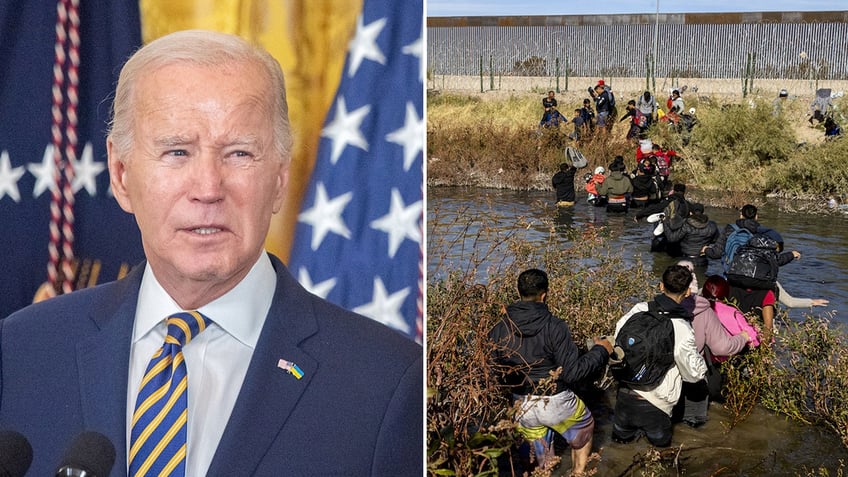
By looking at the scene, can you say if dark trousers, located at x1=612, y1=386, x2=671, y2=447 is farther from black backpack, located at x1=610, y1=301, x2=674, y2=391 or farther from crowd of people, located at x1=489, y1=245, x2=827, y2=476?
black backpack, located at x1=610, y1=301, x2=674, y2=391

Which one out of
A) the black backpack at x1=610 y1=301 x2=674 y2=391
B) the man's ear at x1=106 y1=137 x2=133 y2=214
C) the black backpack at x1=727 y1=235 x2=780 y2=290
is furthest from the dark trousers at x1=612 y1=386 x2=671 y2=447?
the man's ear at x1=106 y1=137 x2=133 y2=214

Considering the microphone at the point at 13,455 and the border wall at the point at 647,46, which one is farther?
the border wall at the point at 647,46

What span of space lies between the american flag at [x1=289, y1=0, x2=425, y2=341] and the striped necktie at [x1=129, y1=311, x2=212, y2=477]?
0.47m

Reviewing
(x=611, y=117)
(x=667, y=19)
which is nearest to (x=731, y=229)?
(x=611, y=117)

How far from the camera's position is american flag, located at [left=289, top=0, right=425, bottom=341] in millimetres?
2514

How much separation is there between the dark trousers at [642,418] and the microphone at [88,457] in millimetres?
4920

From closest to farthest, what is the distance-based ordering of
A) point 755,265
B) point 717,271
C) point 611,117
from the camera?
point 755,265 < point 717,271 < point 611,117

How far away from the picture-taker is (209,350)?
2.28 meters

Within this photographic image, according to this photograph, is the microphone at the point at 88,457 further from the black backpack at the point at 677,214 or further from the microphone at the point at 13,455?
the black backpack at the point at 677,214

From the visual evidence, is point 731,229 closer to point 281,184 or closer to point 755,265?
point 755,265

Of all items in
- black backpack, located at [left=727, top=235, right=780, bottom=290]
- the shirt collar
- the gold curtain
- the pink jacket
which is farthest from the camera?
black backpack, located at [left=727, top=235, right=780, bottom=290]

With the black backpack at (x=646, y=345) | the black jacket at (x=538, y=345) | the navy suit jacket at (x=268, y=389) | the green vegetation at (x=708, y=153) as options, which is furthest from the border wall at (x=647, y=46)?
the navy suit jacket at (x=268, y=389)

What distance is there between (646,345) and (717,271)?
6830 millimetres

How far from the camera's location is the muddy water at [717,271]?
21.3 ft
